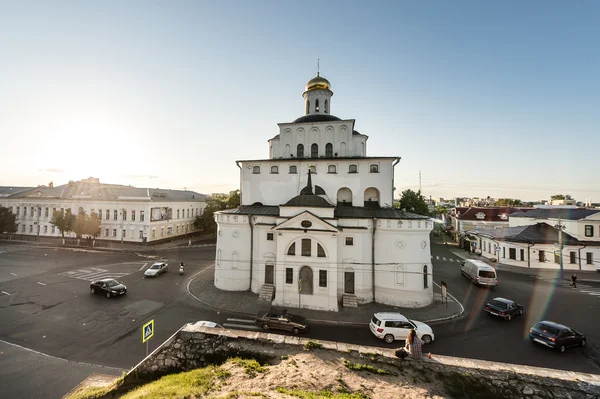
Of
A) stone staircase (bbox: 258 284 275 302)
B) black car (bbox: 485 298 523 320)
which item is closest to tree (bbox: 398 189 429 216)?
black car (bbox: 485 298 523 320)

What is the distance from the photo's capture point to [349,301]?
712 inches

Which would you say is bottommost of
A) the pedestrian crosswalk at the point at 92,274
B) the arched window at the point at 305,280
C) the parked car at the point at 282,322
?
the pedestrian crosswalk at the point at 92,274

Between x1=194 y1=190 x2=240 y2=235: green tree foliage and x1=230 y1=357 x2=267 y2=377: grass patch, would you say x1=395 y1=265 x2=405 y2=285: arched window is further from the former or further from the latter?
x1=194 y1=190 x2=240 y2=235: green tree foliage

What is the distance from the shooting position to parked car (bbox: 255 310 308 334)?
14.1m

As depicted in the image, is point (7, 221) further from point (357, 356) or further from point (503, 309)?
point (503, 309)

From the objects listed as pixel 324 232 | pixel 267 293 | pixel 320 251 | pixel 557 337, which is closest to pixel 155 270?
pixel 267 293

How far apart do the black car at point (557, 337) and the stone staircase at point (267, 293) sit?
1615 cm

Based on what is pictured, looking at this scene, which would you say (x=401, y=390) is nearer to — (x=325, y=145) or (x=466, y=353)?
(x=466, y=353)

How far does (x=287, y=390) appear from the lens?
6656mm

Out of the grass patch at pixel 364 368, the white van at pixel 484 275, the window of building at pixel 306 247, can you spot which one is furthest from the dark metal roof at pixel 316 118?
the grass patch at pixel 364 368

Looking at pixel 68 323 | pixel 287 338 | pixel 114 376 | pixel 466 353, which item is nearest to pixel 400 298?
pixel 466 353

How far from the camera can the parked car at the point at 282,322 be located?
1412 centimetres

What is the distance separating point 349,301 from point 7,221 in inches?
2448

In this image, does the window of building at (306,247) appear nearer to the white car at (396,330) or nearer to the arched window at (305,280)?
the arched window at (305,280)
